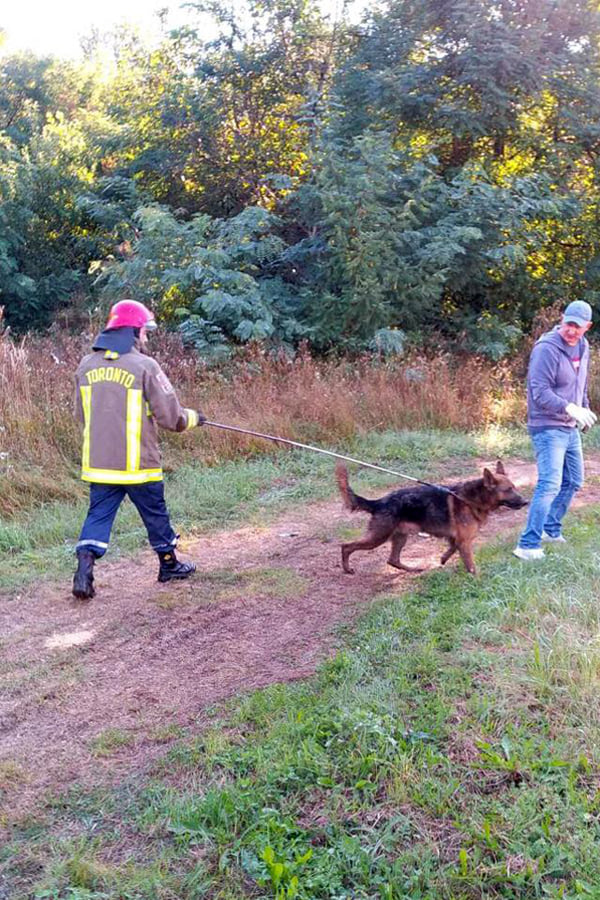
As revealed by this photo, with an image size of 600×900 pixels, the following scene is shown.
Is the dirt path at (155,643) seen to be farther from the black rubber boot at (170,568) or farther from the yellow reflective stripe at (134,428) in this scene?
the yellow reflective stripe at (134,428)

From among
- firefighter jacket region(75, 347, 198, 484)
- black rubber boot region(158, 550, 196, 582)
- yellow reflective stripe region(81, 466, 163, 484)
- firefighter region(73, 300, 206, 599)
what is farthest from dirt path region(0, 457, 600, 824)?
firefighter jacket region(75, 347, 198, 484)

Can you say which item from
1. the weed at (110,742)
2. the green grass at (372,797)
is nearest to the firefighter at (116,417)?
the weed at (110,742)

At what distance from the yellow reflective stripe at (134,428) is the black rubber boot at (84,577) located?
27.8 inches

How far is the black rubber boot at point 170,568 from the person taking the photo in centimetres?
615

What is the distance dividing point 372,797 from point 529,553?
3.27 metres

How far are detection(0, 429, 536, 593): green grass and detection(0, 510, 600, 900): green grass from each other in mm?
3164

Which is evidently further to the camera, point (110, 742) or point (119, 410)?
point (119, 410)

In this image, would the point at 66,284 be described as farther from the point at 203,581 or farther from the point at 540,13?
the point at 203,581

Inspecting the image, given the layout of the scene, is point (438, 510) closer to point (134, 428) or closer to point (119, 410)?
point (134, 428)

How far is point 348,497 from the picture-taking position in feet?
20.3

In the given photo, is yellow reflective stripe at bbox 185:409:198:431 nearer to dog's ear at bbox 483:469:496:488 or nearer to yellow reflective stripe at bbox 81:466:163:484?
yellow reflective stripe at bbox 81:466:163:484

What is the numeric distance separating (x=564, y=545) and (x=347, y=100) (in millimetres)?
11670

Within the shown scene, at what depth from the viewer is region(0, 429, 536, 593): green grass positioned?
6945mm

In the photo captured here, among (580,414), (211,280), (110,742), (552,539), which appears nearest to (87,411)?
(110,742)
